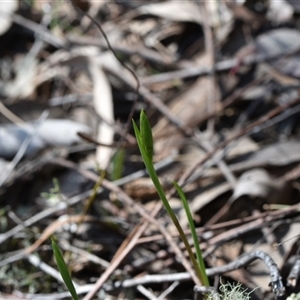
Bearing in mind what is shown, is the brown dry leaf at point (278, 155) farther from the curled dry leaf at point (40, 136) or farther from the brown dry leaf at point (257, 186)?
the curled dry leaf at point (40, 136)

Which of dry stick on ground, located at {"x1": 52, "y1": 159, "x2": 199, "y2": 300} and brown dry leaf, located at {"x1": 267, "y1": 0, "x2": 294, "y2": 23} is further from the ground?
brown dry leaf, located at {"x1": 267, "y1": 0, "x2": 294, "y2": 23}

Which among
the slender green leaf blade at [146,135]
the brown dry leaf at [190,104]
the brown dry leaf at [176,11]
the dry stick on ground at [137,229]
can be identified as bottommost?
the dry stick on ground at [137,229]

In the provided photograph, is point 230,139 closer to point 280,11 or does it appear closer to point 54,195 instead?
point 54,195

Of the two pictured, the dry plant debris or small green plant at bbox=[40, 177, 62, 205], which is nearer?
the dry plant debris

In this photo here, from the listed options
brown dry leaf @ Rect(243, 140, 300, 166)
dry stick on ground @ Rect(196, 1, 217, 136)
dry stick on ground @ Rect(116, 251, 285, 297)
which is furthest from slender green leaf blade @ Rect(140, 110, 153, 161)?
dry stick on ground @ Rect(196, 1, 217, 136)

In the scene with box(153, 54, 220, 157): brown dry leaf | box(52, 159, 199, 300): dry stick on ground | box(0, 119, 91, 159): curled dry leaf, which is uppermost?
box(153, 54, 220, 157): brown dry leaf

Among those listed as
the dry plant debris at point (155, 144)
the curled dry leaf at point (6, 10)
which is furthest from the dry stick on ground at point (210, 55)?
the curled dry leaf at point (6, 10)


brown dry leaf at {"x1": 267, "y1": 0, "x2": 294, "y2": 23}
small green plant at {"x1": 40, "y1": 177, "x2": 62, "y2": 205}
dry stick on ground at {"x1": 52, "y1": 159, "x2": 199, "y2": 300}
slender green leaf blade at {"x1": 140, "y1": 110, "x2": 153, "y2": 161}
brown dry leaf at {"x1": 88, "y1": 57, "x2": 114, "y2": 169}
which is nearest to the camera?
slender green leaf blade at {"x1": 140, "y1": 110, "x2": 153, "y2": 161}

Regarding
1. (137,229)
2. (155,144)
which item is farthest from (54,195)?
(155,144)

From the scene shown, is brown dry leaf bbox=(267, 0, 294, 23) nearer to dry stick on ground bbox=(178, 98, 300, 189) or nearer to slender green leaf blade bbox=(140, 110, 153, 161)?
dry stick on ground bbox=(178, 98, 300, 189)
